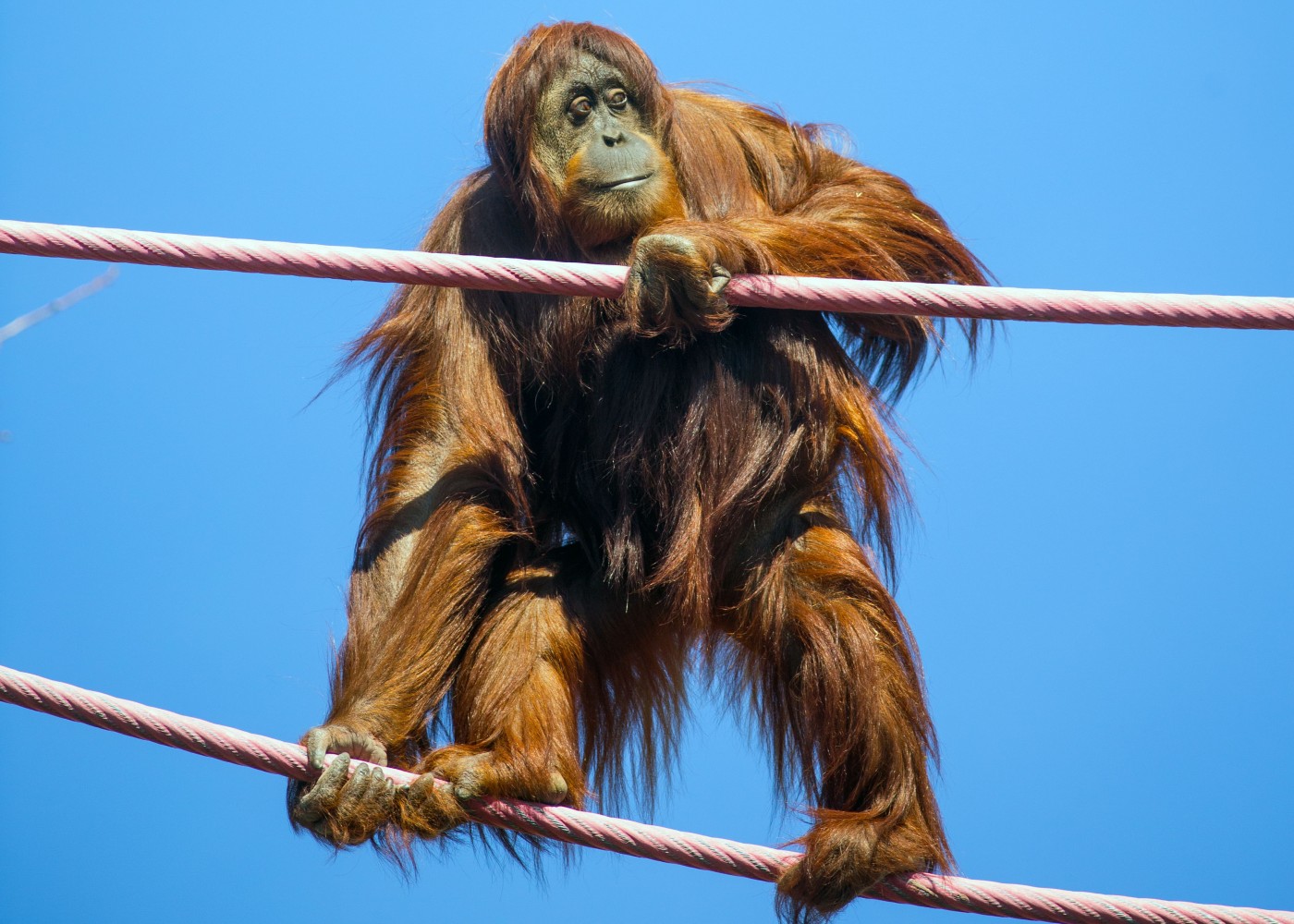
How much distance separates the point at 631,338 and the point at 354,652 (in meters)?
0.93

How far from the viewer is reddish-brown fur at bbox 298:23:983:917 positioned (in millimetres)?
3234

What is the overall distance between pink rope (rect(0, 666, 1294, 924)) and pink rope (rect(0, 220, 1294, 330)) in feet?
2.59

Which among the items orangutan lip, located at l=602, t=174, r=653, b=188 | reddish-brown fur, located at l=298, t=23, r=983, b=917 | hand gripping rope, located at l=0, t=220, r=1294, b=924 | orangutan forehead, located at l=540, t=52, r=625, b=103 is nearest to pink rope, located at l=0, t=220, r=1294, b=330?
hand gripping rope, located at l=0, t=220, r=1294, b=924

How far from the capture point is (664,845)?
2.80 meters

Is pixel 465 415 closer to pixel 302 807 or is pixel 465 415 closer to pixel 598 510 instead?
pixel 598 510

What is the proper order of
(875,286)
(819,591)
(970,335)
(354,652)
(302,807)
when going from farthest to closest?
(970,335) → (354,652) → (819,591) → (302,807) → (875,286)

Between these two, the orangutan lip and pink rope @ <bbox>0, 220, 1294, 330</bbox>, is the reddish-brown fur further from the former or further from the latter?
pink rope @ <bbox>0, 220, 1294, 330</bbox>

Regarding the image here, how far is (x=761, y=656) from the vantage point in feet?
11.3

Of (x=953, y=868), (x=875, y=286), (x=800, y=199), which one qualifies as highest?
(x=800, y=199)

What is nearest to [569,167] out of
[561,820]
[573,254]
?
[573,254]

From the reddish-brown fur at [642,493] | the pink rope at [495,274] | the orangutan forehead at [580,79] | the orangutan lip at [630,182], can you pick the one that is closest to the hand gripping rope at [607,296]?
the pink rope at [495,274]

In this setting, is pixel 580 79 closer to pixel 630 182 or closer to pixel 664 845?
pixel 630 182

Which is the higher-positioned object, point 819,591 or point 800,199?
point 800,199

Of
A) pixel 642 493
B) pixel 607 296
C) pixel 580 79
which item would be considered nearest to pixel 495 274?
pixel 607 296
